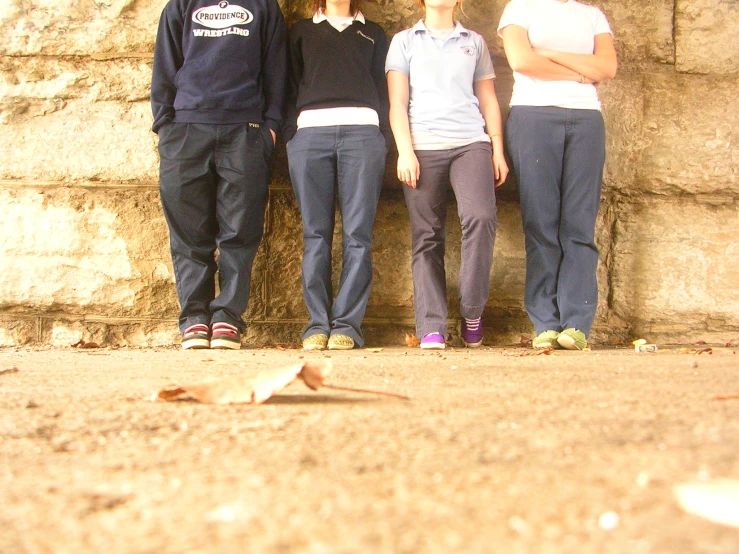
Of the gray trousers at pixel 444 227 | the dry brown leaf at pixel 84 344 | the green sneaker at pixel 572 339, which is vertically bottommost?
the dry brown leaf at pixel 84 344

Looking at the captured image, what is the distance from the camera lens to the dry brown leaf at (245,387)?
1.36 m

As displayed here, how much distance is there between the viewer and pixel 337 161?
3.17m

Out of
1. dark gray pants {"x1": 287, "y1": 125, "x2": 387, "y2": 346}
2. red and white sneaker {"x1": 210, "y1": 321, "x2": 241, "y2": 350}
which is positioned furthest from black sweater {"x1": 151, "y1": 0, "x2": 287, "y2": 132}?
red and white sneaker {"x1": 210, "y1": 321, "x2": 241, "y2": 350}

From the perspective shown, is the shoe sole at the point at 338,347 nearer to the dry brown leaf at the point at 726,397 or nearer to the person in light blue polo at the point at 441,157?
the person in light blue polo at the point at 441,157

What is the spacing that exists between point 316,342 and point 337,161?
794 millimetres

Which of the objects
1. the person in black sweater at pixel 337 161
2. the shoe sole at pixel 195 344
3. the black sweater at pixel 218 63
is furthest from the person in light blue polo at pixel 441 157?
the shoe sole at pixel 195 344

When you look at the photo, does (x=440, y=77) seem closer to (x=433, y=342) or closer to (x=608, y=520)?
(x=433, y=342)

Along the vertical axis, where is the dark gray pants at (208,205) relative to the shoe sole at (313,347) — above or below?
above

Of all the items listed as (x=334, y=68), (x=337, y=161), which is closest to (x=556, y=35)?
(x=334, y=68)

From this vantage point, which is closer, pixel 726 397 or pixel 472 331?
pixel 726 397

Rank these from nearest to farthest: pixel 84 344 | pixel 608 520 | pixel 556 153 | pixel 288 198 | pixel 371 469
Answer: pixel 608 520
pixel 371 469
pixel 556 153
pixel 84 344
pixel 288 198

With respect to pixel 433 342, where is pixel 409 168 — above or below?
above

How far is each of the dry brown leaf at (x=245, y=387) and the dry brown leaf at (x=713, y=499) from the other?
748 millimetres

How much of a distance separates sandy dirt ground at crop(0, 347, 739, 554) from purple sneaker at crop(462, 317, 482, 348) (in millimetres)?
1587
